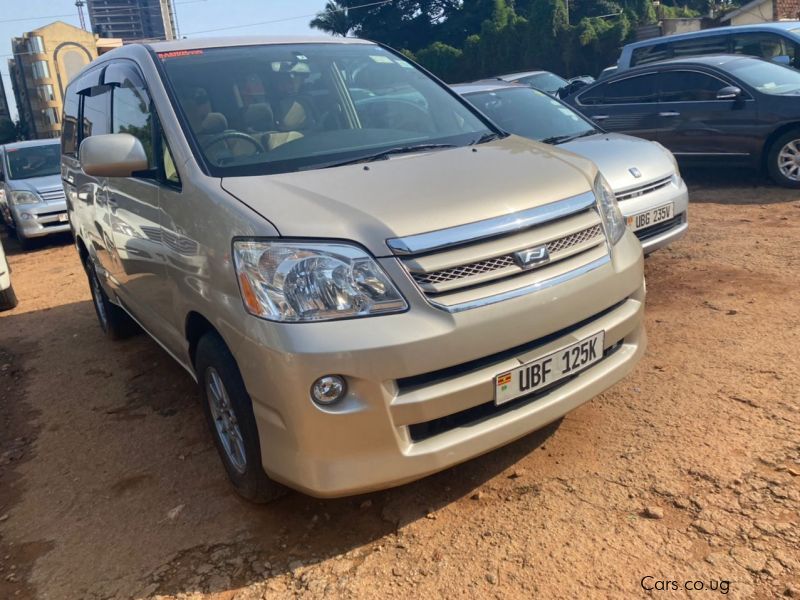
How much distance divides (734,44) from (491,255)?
1055 centimetres

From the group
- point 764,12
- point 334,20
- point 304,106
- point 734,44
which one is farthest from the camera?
point 334,20

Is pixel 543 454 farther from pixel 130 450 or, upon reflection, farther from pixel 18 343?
pixel 18 343

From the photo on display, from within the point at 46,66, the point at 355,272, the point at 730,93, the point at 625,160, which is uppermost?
the point at 46,66

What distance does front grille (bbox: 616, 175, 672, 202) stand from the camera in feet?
17.3

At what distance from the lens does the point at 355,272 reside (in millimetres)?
2492

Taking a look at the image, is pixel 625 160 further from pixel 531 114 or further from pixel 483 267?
pixel 483 267

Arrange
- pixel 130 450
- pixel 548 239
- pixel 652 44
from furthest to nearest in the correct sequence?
pixel 652 44
pixel 130 450
pixel 548 239

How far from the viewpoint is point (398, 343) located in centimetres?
238

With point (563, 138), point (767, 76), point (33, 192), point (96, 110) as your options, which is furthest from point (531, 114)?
point (33, 192)

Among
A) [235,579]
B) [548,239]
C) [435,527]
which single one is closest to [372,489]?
[435,527]

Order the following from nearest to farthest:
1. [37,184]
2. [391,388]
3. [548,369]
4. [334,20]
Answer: [391,388] < [548,369] < [37,184] < [334,20]

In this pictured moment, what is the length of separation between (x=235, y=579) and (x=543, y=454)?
143 centimetres

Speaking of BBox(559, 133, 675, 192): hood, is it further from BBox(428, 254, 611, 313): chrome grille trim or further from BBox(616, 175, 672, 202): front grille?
BBox(428, 254, 611, 313): chrome grille trim

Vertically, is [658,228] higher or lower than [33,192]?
lower
